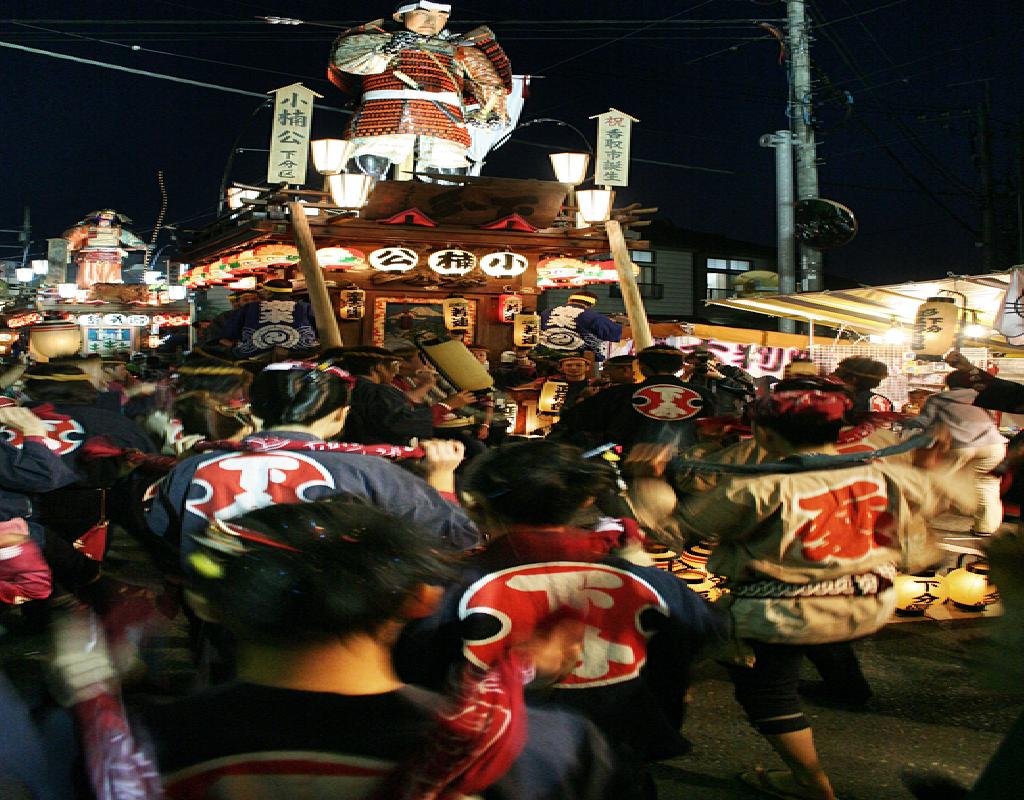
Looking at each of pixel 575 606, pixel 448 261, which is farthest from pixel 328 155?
pixel 575 606

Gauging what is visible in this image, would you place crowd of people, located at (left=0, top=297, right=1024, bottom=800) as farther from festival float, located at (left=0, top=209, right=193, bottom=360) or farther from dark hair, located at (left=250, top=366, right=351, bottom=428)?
festival float, located at (left=0, top=209, right=193, bottom=360)

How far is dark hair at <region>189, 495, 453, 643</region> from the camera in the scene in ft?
5.09

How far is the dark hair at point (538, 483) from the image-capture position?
8.61ft

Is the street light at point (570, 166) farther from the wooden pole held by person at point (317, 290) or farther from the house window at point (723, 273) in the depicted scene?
the house window at point (723, 273)

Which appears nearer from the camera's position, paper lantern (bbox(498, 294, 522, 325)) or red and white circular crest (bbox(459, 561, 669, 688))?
red and white circular crest (bbox(459, 561, 669, 688))

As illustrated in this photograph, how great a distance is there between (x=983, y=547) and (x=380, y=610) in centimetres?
103

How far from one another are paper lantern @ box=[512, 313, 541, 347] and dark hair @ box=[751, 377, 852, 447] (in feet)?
36.2

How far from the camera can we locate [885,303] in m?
15.1

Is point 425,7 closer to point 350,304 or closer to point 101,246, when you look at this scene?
point 350,304

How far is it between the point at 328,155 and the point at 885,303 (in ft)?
30.3

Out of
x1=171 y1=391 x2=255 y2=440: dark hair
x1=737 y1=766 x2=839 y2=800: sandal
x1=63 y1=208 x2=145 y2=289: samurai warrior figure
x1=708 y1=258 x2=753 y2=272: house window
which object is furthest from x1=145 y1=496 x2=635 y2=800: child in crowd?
x1=63 y1=208 x2=145 y2=289: samurai warrior figure

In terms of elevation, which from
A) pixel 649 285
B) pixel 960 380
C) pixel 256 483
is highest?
pixel 649 285

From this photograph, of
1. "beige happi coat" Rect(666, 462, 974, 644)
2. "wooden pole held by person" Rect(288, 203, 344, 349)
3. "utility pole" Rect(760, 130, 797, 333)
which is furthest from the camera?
"utility pole" Rect(760, 130, 797, 333)

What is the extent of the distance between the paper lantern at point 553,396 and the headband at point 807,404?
8581 mm
